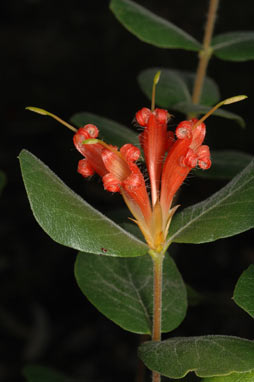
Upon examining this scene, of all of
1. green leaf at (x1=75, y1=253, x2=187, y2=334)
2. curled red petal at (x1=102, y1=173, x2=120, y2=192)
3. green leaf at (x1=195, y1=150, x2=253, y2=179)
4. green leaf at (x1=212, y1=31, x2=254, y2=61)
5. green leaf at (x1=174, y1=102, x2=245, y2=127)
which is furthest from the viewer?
green leaf at (x1=212, y1=31, x2=254, y2=61)

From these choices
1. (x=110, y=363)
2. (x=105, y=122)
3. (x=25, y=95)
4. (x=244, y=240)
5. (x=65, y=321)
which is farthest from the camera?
(x=25, y=95)

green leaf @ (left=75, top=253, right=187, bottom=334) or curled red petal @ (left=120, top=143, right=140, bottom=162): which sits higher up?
curled red petal @ (left=120, top=143, right=140, bottom=162)

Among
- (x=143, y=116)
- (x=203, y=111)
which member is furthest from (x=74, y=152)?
(x=143, y=116)

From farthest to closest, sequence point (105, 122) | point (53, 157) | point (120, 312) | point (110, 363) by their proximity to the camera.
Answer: point (53, 157) < point (110, 363) < point (105, 122) < point (120, 312)

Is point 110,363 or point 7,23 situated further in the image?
point 7,23

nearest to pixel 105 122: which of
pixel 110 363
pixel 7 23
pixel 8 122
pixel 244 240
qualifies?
pixel 110 363

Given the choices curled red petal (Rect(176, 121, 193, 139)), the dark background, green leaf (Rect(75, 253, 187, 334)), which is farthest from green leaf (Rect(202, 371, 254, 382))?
the dark background

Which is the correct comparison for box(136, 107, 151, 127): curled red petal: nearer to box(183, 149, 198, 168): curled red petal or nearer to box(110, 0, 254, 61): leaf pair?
box(183, 149, 198, 168): curled red petal

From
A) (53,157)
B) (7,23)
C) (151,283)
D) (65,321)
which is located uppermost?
(7,23)

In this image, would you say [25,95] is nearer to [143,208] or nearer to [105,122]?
[105,122]
